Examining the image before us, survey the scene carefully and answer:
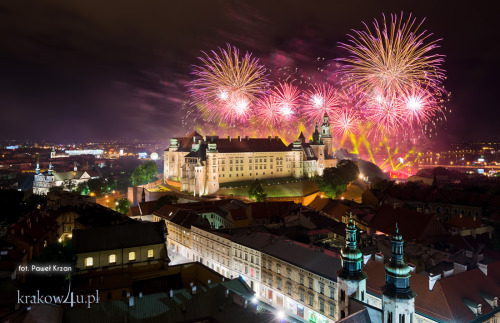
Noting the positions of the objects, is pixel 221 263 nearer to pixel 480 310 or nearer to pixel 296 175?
pixel 480 310

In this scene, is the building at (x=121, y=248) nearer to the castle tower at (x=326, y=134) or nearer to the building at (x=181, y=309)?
the building at (x=181, y=309)

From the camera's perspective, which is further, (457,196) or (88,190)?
(88,190)

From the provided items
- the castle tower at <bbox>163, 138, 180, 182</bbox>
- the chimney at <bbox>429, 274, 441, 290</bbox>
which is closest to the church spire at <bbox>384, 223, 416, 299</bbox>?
the chimney at <bbox>429, 274, 441, 290</bbox>

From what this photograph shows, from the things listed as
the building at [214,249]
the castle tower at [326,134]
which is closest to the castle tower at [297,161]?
the castle tower at [326,134]

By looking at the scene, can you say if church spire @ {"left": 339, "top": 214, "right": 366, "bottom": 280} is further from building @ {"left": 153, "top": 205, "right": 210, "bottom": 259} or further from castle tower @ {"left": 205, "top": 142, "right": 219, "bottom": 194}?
castle tower @ {"left": 205, "top": 142, "right": 219, "bottom": 194}

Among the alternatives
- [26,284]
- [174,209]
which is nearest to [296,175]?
[174,209]

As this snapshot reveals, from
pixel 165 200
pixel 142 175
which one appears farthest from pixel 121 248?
pixel 142 175
